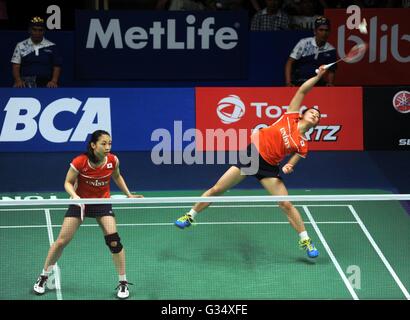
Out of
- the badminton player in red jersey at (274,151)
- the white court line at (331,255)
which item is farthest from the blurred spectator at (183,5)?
the badminton player in red jersey at (274,151)

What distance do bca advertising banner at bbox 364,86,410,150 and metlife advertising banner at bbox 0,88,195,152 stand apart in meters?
2.73

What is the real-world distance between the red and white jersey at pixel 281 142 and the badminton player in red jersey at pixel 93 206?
1.96 meters

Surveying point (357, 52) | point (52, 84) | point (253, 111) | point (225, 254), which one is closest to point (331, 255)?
point (225, 254)

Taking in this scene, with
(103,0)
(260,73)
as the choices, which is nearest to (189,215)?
(260,73)

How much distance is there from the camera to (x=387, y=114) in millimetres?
14656

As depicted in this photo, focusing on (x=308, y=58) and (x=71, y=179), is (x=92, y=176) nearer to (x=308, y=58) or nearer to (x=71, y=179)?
(x=71, y=179)

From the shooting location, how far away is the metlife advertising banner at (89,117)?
14.2 meters

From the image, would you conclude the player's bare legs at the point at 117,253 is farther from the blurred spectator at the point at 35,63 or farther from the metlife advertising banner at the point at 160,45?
the metlife advertising banner at the point at 160,45

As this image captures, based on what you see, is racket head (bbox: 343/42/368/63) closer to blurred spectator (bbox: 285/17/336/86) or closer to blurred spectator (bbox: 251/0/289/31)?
blurred spectator (bbox: 285/17/336/86)

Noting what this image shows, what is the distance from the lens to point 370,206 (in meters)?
12.3
